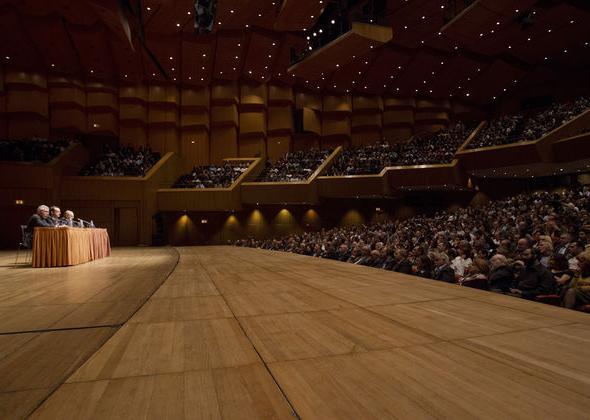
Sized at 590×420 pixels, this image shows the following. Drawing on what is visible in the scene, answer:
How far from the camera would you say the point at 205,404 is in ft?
3.07

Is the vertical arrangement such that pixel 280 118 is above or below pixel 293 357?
above

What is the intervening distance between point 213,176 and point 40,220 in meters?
7.48

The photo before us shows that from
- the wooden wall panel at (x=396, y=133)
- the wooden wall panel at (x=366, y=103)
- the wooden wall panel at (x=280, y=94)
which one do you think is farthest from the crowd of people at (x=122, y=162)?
the wooden wall panel at (x=396, y=133)

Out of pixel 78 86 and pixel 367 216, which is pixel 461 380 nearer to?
pixel 367 216

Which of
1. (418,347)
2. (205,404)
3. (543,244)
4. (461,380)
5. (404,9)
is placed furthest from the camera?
(404,9)

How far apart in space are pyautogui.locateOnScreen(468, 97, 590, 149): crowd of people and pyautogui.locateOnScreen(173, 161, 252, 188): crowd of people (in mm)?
6736

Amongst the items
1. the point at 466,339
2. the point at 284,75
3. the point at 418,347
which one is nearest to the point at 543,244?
the point at 466,339

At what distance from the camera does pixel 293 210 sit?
38.0ft

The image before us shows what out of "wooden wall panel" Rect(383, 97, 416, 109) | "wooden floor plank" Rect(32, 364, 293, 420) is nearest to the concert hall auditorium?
"wooden floor plank" Rect(32, 364, 293, 420)

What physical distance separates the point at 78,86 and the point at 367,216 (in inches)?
365

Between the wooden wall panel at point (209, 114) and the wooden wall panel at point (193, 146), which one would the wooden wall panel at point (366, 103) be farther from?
the wooden wall panel at point (193, 146)

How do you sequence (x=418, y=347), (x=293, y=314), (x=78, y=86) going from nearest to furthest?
(x=418, y=347) < (x=293, y=314) < (x=78, y=86)

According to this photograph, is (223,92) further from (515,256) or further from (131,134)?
(515,256)

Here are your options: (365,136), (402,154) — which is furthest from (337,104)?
(402,154)
